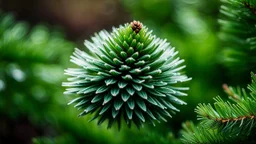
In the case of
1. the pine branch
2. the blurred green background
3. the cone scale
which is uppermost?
the blurred green background

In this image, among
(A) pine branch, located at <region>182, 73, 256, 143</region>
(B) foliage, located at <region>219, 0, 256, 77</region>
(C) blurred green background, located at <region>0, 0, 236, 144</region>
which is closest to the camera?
(A) pine branch, located at <region>182, 73, 256, 143</region>

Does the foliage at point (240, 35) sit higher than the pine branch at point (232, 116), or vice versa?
the foliage at point (240, 35)

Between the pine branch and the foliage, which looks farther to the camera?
the foliage

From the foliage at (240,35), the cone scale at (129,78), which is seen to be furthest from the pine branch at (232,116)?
the foliage at (240,35)

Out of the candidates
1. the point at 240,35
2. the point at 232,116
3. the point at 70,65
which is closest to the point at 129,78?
the point at 232,116

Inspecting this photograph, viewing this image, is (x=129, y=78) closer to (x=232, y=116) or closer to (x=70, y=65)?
(x=232, y=116)

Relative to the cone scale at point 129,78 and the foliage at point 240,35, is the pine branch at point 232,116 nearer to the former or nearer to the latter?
the cone scale at point 129,78

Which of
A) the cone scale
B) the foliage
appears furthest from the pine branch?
the foliage

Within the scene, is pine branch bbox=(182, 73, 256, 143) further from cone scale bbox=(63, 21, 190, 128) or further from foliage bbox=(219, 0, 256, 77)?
foliage bbox=(219, 0, 256, 77)
